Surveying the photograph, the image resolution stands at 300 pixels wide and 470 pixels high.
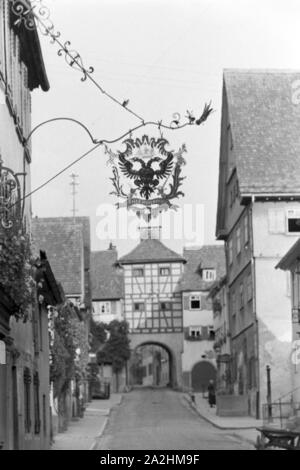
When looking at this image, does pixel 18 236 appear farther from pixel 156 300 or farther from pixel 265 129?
pixel 156 300

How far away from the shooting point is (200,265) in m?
82.8

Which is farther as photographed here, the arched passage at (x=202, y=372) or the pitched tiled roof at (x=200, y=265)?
the pitched tiled roof at (x=200, y=265)

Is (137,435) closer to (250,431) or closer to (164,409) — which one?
(250,431)

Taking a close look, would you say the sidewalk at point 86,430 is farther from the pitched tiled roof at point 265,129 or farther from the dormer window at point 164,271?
the dormer window at point 164,271

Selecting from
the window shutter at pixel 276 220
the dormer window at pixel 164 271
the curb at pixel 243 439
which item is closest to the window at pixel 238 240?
the window shutter at pixel 276 220

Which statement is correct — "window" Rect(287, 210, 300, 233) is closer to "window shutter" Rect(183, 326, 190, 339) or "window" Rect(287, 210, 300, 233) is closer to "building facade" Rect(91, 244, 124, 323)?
"window shutter" Rect(183, 326, 190, 339)

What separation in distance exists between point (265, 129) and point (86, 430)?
1381 cm

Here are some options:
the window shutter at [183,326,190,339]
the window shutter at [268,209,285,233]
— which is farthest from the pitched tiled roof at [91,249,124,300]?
the window shutter at [268,209,285,233]

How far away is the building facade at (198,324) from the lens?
81.2 meters

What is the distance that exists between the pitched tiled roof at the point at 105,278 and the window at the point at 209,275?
20.2 feet

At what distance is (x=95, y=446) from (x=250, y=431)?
7.61 m

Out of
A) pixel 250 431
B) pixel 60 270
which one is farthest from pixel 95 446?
pixel 60 270

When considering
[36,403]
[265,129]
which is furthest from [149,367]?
[36,403]

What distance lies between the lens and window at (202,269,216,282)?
270 ft
